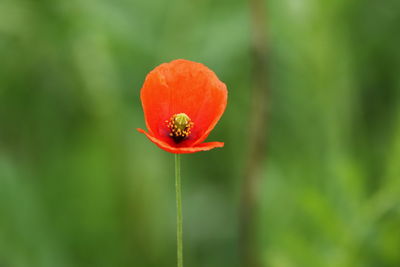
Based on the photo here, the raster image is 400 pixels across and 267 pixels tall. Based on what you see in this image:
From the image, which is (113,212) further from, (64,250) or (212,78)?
(212,78)

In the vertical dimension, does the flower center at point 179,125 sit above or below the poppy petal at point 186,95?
below

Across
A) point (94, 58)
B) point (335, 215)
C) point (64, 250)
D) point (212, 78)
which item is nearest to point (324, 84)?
point (335, 215)

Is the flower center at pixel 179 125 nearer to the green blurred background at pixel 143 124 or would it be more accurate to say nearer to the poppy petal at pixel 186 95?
the poppy petal at pixel 186 95

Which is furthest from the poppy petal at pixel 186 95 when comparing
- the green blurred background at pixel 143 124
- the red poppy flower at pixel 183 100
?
the green blurred background at pixel 143 124

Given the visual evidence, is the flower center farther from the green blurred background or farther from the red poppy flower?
the green blurred background

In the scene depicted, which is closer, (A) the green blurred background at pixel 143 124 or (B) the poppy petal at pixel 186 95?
(B) the poppy petal at pixel 186 95

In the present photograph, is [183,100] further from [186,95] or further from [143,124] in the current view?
[143,124]
